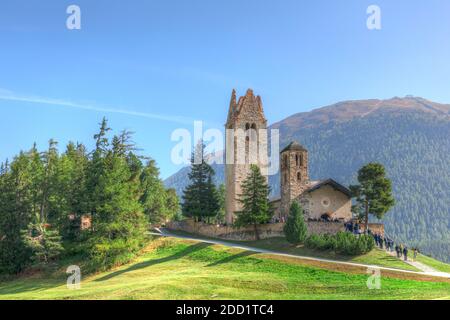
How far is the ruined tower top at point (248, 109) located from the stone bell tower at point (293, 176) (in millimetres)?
10996

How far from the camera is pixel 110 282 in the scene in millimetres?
37656

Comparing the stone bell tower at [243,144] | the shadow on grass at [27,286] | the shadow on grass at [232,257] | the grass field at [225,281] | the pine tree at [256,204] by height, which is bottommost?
the shadow on grass at [27,286]

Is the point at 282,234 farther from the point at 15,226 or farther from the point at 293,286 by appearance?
the point at 15,226

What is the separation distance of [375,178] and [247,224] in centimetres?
1451

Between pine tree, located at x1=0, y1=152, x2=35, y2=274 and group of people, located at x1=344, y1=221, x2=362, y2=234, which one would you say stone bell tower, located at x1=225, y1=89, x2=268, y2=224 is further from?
pine tree, located at x1=0, y1=152, x2=35, y2=274

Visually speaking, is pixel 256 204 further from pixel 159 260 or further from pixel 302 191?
pixel 159 260

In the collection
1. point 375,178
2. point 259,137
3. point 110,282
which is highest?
point 259,137

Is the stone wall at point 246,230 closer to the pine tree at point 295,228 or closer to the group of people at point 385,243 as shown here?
the group of people at point 385,243

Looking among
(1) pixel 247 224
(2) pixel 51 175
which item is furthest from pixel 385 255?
(2) pixel 51 175

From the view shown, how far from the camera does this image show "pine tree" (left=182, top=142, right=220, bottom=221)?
202 feet

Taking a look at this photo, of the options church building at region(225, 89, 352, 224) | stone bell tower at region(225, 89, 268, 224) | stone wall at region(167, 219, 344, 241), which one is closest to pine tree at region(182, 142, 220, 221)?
stone wall at region(167, 219, 344, 241)

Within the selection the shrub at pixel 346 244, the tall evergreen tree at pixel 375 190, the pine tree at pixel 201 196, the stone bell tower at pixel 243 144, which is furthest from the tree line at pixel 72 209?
the tall evergreen tree at pixel 375 190

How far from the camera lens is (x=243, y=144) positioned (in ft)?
209

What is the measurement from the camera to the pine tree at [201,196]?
202 ft
